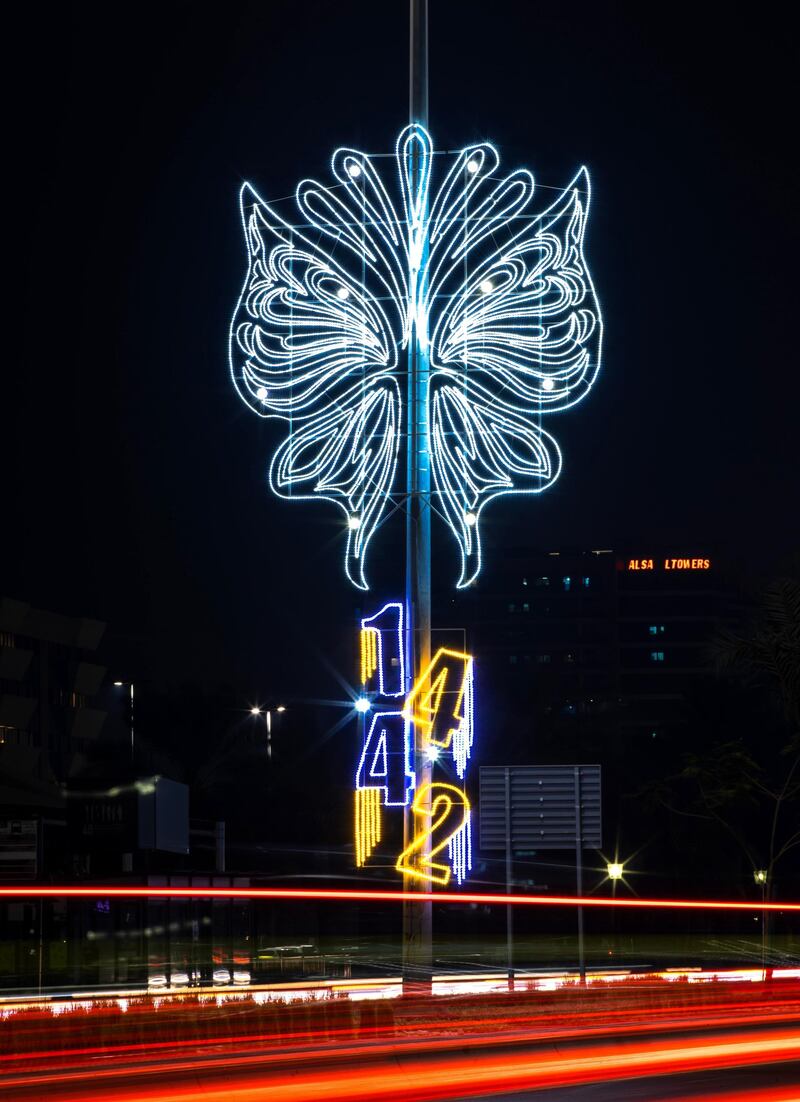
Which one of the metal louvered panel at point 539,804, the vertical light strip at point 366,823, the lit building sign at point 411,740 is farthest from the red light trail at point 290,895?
the vertical light strip at point 366,823

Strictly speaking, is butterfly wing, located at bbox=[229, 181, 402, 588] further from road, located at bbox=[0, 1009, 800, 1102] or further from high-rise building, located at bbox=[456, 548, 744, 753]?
high-rise building, located at bbox=[456, 548, 744, 753]

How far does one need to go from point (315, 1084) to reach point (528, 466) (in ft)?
42.5

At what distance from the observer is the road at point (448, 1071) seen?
984 centimetres

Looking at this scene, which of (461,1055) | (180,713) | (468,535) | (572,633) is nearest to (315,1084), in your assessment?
(461,1055)

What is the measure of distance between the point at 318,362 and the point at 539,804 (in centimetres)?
693

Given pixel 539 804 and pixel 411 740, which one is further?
pixel 411 740

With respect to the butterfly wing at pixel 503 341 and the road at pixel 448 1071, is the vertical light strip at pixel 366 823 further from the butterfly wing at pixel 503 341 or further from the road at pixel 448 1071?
the road at pixel 448 1071

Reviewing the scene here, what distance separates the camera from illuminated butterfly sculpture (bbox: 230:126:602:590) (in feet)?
70.6

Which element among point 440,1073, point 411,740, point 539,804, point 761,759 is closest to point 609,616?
point 761,759

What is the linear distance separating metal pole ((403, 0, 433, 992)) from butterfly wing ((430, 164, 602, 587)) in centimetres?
43

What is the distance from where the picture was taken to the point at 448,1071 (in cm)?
1091

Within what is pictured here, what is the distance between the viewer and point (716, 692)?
80375 mm

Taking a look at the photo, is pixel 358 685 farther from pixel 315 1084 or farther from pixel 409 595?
pixel 315 1084

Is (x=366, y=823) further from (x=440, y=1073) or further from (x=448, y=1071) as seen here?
(x=440, y=1073)
